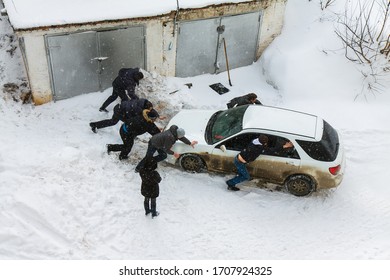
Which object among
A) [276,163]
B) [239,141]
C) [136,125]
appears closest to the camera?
[276,163]

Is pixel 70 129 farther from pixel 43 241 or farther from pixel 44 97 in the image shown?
pixel 43 241

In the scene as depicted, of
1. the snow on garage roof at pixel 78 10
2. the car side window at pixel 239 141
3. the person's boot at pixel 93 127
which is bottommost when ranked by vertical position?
the person's boot at pixel 93 127

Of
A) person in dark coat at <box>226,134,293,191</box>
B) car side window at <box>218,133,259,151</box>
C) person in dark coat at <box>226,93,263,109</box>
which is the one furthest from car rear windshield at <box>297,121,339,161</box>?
person in dark coat at <box>226,93,263,109</box>

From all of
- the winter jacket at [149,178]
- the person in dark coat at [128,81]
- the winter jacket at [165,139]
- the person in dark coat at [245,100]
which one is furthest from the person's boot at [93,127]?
the person in dark coat at [245,100]

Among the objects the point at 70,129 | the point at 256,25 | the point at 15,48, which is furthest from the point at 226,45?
the point at 15,48

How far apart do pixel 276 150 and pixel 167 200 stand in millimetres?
2530

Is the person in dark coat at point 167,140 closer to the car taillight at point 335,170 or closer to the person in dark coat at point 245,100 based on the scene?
the person in dark coat at point 245,100

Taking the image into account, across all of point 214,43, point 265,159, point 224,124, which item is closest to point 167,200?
point 224,124

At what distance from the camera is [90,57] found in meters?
11.0

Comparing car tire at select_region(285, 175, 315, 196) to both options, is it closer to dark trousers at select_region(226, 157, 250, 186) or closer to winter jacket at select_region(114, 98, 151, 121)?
dark trousers at select_region(226, 157, 250, 186)

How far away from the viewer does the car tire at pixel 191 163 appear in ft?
31.3

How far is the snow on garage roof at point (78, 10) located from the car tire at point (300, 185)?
546cm

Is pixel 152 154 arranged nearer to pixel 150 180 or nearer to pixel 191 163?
pixel 191 163
